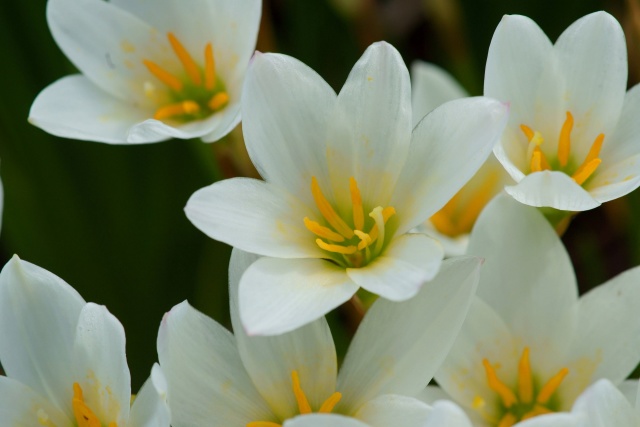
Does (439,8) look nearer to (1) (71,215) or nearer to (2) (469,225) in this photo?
(2) (469,225)

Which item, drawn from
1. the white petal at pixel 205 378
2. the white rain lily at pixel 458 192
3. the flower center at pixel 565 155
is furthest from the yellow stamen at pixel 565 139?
the white petal at pixel 205 378

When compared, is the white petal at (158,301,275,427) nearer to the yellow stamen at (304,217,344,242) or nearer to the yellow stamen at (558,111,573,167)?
the yellow stamen at (304,217,344,242)

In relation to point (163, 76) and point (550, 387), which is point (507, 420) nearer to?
point (550, 387)

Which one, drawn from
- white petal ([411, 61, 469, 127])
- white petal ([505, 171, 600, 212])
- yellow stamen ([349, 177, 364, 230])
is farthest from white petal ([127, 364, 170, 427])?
white petal ([411, 61, 469, 127])

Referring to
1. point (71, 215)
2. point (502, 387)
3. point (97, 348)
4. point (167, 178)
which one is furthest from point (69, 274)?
point (502, 387)

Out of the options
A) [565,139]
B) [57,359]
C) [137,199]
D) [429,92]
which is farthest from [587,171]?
[137,199]

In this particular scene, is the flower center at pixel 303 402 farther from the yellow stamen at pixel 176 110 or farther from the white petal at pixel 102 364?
the yellow stamen at pixel 176 110
